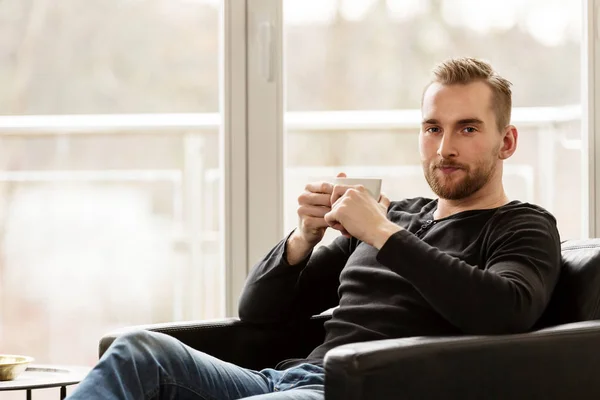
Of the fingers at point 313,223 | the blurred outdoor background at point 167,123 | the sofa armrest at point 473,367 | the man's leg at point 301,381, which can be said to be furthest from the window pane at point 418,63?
the sofa armrest at point 473,367

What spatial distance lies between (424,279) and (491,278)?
0.13m

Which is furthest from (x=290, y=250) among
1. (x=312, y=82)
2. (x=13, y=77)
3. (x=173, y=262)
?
(x=13, y=77)

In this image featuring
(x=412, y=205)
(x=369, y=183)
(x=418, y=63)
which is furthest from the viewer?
(x=418, y=63)

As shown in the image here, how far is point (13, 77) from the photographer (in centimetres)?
323

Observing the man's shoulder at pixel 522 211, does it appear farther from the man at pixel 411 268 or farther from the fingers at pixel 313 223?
the fingers at pixel 313 223

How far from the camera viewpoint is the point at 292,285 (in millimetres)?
2340

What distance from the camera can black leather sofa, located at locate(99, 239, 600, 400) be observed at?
161cm

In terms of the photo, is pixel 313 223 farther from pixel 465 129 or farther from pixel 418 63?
pixel 418 63

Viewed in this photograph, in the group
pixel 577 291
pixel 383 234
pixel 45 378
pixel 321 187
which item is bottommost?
pixel 45 378

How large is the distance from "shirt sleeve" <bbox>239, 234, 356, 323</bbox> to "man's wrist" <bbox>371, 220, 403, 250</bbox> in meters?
0.42

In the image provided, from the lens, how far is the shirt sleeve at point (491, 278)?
1.80m

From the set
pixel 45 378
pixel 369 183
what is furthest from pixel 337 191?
pixel 45 378

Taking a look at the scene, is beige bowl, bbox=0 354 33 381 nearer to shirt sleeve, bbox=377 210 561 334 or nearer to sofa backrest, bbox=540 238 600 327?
shirt sleeve, bbox=377 210 561 334

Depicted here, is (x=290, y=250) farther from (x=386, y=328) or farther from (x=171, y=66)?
(x=171, y=66)
